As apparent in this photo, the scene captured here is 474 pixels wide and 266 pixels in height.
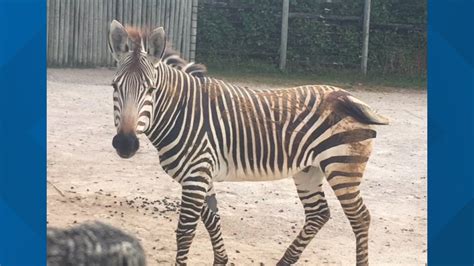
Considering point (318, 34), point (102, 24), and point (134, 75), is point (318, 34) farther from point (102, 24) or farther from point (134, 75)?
point (134, 75)

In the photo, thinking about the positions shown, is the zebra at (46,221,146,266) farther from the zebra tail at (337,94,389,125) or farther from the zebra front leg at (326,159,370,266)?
the zebra tail at (337,94,389,125)

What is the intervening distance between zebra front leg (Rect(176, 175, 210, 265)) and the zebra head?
51cm

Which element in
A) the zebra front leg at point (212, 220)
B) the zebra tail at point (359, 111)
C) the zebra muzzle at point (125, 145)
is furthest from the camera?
the zebra front leg at point (212, 220)

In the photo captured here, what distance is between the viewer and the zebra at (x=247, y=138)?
5254 millimetres

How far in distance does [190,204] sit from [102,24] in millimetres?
5983

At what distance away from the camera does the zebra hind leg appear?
227 inches

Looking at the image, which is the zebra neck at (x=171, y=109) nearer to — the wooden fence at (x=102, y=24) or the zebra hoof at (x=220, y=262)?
the zebra hoof at (x=220, y=262)

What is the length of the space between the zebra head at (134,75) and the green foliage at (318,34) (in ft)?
8.60

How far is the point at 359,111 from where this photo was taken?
17.7ft

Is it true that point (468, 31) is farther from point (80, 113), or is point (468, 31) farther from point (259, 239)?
point (80, 113)

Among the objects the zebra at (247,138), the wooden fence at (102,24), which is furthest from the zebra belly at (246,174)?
the wooden fence at (102,24)

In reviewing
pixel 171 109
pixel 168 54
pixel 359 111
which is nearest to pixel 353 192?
pixel 359 111

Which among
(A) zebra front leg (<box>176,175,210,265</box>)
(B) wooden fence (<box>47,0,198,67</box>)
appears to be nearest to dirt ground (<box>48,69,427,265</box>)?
(B) wooden fence (<box>47,0,198,67</box>)

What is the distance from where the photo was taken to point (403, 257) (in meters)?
6.33
